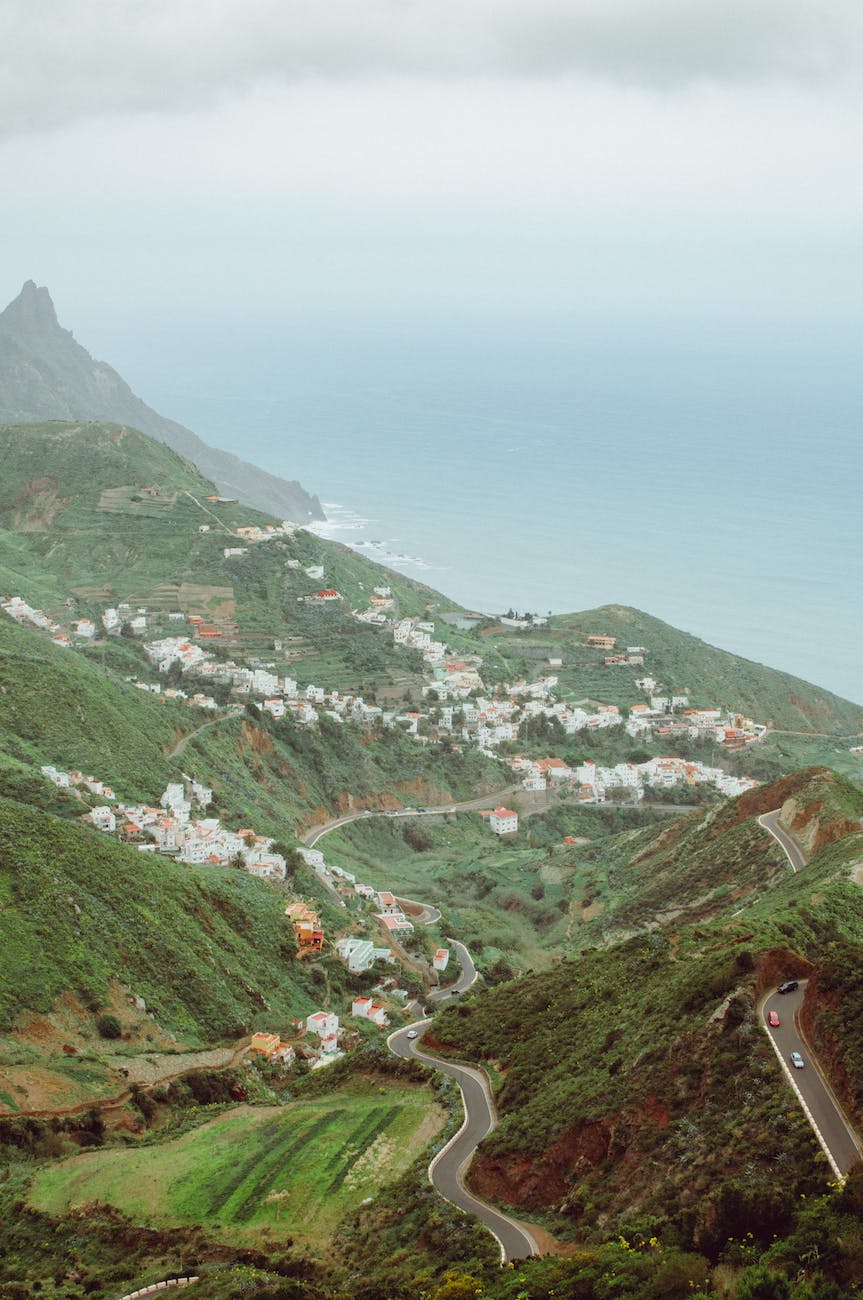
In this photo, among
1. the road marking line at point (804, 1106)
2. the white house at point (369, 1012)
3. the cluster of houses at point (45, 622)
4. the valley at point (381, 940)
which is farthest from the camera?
the cluster of houses at point (45, 622)

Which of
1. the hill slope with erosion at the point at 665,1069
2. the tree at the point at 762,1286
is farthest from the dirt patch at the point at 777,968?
the tree at the point at 762,1286

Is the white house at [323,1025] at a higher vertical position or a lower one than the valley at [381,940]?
lower

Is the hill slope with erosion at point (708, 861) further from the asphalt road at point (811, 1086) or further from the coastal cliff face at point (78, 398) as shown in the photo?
the coastal cliff face at point (78, 398)

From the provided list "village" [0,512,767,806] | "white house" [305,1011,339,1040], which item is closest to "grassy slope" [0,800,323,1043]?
"white house" [305,1011,339,1040]

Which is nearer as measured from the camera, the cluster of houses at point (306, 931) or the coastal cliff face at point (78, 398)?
the cluster of houses at point (306, 931)

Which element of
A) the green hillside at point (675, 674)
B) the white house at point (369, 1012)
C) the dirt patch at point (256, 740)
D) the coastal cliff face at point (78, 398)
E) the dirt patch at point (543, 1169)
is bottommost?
the white house at point (369, 1012)

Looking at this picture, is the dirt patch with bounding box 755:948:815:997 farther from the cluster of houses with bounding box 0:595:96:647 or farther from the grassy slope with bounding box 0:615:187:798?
the cluster of houses with bounding box 0:595:96:647

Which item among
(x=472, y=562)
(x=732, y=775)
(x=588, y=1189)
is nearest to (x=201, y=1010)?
(x=588, y=1189)

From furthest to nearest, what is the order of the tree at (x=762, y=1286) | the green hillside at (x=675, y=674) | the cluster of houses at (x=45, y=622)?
the green hillside at (x=675, y=674)
the cluster of houses at (x=45, y=622)
the tree at (x=762, y=1286)
